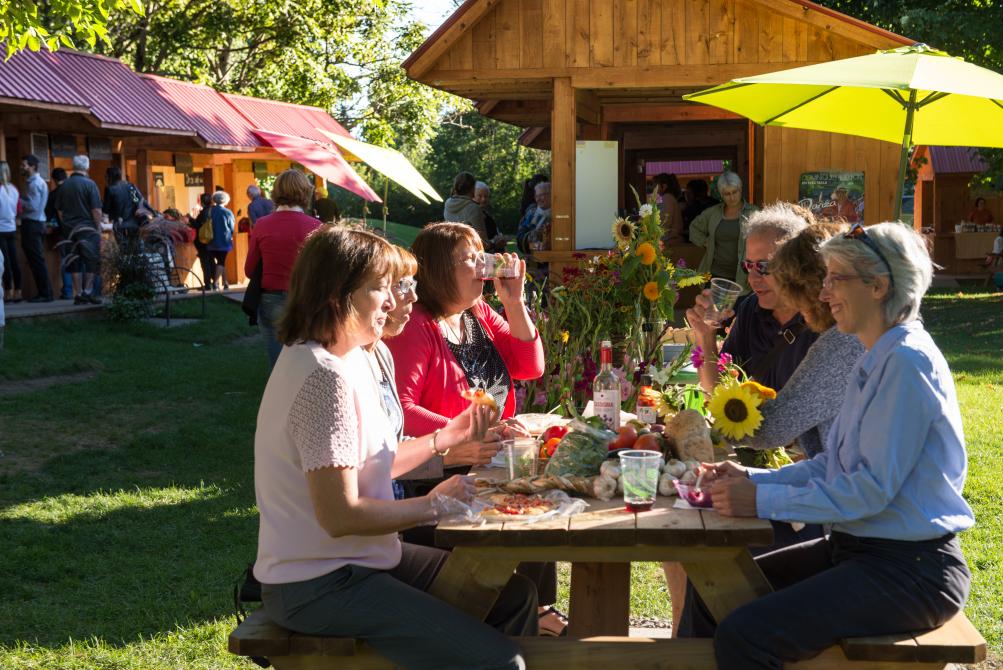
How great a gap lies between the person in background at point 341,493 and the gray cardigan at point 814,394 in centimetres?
107

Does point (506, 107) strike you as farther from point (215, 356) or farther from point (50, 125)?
point (50, 125)

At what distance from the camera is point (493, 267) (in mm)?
3988

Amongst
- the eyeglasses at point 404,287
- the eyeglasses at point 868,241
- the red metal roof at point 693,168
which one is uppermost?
the red metal roof at point 693,168

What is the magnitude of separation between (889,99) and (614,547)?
4.44 meters

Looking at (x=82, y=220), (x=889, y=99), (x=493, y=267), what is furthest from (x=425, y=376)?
(x=82, y=220)

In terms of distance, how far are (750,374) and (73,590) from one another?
3.13 metres

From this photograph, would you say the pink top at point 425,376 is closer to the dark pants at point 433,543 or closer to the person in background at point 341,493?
the dark pants at point 433,543

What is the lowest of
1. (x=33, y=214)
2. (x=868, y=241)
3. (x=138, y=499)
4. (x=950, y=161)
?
(x=138, y=499)

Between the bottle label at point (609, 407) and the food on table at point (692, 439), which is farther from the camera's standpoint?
the bottle label at point (609, 407)

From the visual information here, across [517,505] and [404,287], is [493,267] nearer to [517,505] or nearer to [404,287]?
[404,287]

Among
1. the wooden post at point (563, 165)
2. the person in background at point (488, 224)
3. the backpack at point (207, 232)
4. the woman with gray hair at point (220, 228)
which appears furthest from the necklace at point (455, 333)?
the backpack at point (207, 232)

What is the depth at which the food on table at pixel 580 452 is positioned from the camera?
10.2ft

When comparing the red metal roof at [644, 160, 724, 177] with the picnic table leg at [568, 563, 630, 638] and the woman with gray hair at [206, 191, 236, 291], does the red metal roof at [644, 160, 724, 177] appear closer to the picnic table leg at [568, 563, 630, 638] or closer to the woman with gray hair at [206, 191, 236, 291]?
the woman with gray hair at [206, 191, 236, 291]

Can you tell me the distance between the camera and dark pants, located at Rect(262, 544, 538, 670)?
266cm
